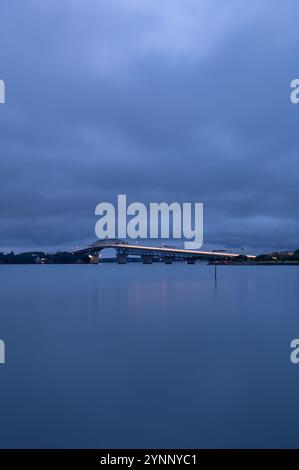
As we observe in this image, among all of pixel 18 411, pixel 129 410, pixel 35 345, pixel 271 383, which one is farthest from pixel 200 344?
pixel 18 411

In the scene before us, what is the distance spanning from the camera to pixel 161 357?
1388 centimetres

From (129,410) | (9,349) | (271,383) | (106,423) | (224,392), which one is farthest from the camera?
(9,349)

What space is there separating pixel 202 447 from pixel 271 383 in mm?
4219

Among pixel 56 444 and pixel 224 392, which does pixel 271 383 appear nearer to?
pixel 224 392

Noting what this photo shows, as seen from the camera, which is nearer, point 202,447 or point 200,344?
point 202,447

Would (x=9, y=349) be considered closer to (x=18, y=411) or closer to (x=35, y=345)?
(x=35, y=345)

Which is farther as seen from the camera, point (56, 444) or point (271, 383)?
point (271, 383)

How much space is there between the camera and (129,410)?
894 cm

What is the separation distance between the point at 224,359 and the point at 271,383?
2775 mm

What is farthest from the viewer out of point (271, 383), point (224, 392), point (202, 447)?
point (271, 383)

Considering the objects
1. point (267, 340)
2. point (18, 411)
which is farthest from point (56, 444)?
point (267, 340)

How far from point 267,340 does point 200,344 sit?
2974mm

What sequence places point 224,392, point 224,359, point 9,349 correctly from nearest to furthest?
point 224,392 → point 224,359 → point 9,349

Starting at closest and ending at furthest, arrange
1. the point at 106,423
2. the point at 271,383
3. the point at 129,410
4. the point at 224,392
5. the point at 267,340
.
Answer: the point at 106,423 → the point at 129,410 → the point at 224,392 → the point at 271,383 → the point at 267,340
